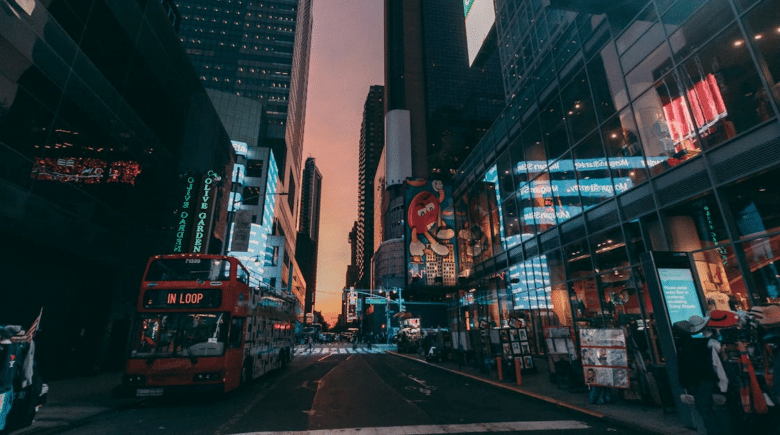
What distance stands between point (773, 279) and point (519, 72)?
1442 inches

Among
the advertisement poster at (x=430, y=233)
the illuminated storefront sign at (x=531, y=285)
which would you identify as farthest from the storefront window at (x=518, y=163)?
the advertisement poster at (x=430, y=233)

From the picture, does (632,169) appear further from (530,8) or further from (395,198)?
(395,198)

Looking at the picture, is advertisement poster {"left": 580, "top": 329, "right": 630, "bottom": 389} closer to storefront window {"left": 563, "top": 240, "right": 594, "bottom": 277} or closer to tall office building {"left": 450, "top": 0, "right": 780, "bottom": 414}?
tall office building {"left": 450, "top": 0, "right": 780, "bottom": 414}

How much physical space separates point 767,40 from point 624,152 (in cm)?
504

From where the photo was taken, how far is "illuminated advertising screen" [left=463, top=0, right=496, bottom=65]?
50709 millimetres

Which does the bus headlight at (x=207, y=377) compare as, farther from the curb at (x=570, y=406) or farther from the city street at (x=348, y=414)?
the curb at (x=570, y=406)

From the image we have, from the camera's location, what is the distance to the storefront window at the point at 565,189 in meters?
16.4

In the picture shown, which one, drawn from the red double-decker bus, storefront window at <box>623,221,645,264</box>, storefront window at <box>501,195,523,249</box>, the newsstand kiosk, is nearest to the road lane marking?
the newsstand kiosk

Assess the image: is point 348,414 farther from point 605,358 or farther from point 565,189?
point 565,189

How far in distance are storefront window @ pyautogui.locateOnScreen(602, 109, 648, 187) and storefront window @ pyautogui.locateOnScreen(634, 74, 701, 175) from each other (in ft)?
0.99

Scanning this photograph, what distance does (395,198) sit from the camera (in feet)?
323

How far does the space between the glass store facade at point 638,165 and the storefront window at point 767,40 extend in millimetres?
27

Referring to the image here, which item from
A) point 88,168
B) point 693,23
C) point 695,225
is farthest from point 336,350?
point 693,23

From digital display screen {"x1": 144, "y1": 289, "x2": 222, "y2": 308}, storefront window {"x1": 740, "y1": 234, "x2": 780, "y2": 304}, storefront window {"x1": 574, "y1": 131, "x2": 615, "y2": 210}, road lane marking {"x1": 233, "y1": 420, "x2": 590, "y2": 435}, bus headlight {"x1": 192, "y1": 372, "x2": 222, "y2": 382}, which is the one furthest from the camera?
storefront window {"x1": 574, "y1": 131, "x2": 615, "y2": 210}
